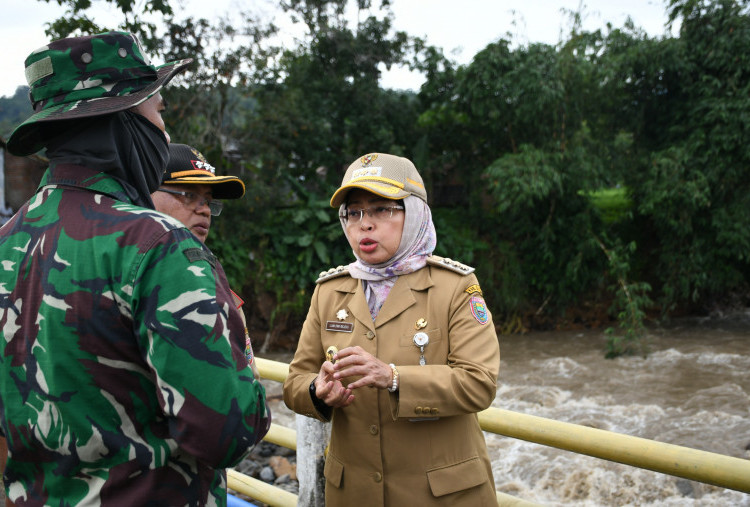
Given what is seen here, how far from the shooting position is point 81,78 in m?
1.35

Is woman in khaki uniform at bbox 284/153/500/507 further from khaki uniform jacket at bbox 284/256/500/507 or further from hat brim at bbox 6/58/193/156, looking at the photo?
hat brim at bbox 6/58/193/156

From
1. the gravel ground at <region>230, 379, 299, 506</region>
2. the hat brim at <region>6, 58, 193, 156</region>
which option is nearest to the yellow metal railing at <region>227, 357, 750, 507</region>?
the hat brim at <region>6, 58, 193, 156</region>

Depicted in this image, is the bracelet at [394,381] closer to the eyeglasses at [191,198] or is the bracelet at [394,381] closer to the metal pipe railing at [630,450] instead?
the metal pipe railing at [630,450]

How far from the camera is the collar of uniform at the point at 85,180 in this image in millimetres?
1319

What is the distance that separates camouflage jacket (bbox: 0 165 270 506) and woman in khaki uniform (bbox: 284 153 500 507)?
22.5 inches

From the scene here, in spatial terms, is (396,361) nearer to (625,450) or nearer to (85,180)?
(625,450)

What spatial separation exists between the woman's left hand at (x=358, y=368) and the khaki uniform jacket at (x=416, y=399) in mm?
87

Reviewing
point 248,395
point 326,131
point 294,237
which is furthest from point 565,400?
point 248,395

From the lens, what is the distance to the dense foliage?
38.7 ft

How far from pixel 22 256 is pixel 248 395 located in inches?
23.2

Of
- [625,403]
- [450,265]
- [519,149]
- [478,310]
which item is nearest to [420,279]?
[450,265]

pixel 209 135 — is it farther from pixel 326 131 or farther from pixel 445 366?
pixel 445 366

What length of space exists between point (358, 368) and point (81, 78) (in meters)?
1.04

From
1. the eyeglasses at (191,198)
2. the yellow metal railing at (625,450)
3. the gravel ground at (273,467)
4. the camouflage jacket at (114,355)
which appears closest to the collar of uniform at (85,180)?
the camouflage jacket at (114,355)
